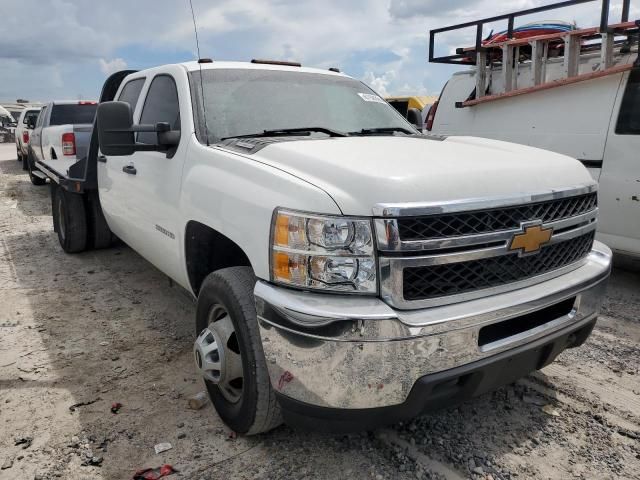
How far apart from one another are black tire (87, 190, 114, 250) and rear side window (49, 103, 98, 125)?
206 inches

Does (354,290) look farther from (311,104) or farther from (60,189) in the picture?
(60,189)

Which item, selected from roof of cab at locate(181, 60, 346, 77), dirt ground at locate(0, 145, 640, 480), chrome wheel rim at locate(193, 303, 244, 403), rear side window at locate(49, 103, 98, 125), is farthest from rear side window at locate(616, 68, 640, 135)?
rear side window at locate(49, 103, 98, 125)

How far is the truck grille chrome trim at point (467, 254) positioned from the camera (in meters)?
2.03

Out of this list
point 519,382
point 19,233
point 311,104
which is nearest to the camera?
point 519,382

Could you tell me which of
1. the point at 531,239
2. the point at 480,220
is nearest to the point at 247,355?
the point at 480,220

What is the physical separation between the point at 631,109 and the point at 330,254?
13.1 feet

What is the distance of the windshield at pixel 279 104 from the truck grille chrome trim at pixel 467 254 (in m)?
1.31

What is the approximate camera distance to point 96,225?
233 inches

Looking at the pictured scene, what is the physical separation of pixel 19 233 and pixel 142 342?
452 centimetres

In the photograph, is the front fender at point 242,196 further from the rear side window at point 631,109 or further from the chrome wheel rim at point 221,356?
the rear side window at point 631,109

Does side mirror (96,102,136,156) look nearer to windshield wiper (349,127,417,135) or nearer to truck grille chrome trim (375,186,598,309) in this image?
windshield wiper (349,127,417,135)

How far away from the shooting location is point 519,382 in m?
→ 3.21

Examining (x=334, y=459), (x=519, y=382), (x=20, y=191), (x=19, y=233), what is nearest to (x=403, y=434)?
(x=334, y=459)

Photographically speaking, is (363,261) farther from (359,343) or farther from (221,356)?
(221,356)
